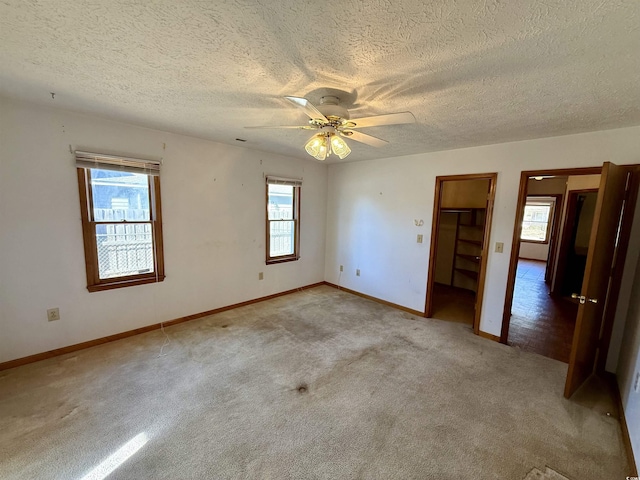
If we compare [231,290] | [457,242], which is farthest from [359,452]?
[457,242]

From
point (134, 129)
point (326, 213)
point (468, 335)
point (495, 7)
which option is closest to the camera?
point (495, 7)

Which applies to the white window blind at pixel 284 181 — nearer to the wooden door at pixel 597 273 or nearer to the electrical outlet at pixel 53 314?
the electrical outlet at pixel 53 314

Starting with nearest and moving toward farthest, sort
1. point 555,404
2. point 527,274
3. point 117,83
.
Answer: point 117,83 < point 555,404 < point 527,274

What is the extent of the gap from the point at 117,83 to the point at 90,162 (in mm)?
1173

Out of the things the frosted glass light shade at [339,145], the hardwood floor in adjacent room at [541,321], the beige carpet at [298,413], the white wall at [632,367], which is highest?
the frosted glass light shade at [339,145]

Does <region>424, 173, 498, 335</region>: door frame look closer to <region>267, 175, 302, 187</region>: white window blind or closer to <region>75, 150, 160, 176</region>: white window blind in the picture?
<region>267, 175, 302, 187</region>: white window blind

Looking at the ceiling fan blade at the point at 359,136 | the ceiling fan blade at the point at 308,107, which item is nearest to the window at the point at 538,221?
the ceiling fan blade at the point at 359,136

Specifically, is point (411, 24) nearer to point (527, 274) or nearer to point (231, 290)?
point (231, 290)

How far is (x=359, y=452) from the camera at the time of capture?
5.49ft

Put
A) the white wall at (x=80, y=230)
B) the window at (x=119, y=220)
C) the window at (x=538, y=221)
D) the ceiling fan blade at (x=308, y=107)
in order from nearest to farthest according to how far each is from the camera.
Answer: the ceiling fan blade at (x=308, y=107), the white wall at (x=80, y=230), the window at (x=119, y=220), the window at (x=538, y=221)

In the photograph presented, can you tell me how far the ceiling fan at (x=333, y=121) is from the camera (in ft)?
5.37

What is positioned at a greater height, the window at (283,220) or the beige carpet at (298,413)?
the window at (283,220)

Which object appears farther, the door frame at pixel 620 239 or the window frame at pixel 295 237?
the window frame at pixel 295 237

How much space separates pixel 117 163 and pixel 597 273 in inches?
175
